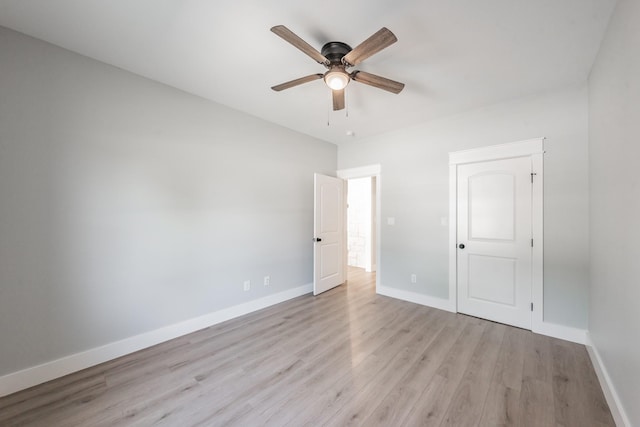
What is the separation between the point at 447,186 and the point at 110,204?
390 centimetres

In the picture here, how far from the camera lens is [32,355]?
1903 mm

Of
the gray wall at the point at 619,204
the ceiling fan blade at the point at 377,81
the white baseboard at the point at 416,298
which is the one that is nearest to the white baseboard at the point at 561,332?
the gray wall at the point at 619,204

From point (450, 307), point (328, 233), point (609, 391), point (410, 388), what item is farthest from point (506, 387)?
point (328, 233)

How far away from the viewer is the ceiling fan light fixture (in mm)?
1927

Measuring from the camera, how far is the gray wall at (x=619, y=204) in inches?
52.9

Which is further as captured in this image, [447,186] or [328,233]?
[328,233]

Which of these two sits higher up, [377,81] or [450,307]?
[377,81]

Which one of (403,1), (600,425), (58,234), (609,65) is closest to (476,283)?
(600,425)

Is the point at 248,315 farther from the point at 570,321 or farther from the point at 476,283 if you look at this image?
the point at 570,321

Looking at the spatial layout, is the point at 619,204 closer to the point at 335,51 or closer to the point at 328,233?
the point at 335,51

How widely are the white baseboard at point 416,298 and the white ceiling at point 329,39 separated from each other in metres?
2.67

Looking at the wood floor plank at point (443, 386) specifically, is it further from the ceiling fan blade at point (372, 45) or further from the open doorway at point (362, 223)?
the open doorway at point (362, 223)

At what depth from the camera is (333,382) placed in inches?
76.3

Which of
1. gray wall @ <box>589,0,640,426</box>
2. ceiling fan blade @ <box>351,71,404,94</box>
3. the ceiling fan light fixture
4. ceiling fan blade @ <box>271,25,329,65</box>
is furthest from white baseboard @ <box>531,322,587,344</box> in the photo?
ceiling fan blade @ <box>271,25,329,65</box>
